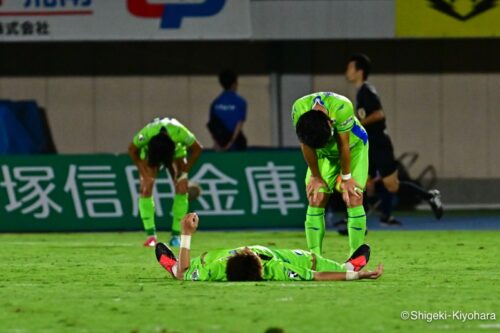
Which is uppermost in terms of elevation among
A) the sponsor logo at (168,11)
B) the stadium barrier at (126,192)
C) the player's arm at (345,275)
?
the sponsor logo at (168,11)

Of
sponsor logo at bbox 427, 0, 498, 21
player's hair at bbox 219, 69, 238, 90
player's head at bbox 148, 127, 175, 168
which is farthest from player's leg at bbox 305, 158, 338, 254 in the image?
sponsor logo at bbox 427, 0, 498, 21

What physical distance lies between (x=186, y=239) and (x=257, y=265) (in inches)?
24.9

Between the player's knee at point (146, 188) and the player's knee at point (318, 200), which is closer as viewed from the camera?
the player's knee at point (318, 200)

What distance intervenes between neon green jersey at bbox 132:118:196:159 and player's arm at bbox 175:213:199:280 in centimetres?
543

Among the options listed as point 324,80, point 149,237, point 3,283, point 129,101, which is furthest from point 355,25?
point 3,283

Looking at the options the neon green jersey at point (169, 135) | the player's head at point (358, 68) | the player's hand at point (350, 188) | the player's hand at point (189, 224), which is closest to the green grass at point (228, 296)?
the player's hand at point (189, 224)

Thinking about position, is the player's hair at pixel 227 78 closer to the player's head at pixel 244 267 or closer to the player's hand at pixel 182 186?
the player's hand at pixel 182 186

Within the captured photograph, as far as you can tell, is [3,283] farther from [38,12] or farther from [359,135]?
[38,12]

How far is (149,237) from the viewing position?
17938 millimetres

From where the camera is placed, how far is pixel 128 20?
79.7ft

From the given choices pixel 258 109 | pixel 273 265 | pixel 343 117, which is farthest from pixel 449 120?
pixel 273 265

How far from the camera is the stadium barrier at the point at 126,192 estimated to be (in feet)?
69.4

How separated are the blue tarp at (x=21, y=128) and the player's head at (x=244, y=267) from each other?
13.4 metres

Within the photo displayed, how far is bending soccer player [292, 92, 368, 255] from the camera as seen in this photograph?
498 inches
